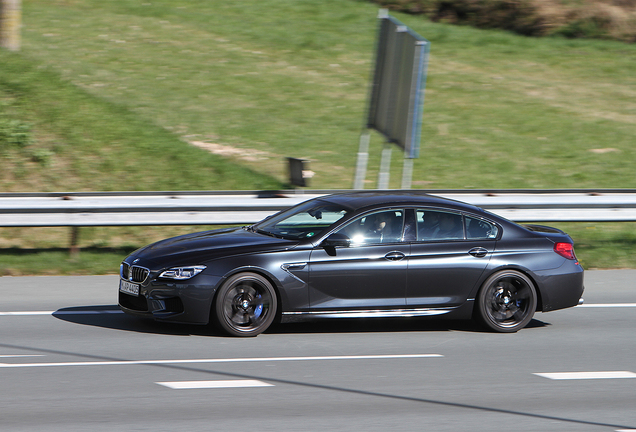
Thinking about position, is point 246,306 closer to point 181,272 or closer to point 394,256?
point 181,272

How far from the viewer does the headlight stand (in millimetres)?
7871

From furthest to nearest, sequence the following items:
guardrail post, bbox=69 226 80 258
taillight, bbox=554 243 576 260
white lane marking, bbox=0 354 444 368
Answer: guardrail post, bbox=69 226 80 258
taillight, bbox=554 243 576 260
white lane marking, bbox=0 354 444 368

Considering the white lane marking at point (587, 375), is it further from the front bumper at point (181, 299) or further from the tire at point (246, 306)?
the front bumper at point (181, 299)

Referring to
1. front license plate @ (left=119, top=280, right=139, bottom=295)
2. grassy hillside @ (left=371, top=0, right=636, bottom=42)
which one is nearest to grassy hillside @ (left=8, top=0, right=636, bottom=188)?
grassy hillside @ (left=371, top=0, right=636, bottom=42)

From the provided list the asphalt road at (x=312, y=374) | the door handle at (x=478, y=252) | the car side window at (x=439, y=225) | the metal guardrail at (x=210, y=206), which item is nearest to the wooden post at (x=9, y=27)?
the metal guardrail at (x=210, y=206)

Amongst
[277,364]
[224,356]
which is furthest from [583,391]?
[224,356]

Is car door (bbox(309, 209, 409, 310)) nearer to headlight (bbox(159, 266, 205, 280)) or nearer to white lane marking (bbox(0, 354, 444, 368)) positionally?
white lane marking (bbox(0, 354, 444, 368))

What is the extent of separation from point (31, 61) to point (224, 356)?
13.1 meters

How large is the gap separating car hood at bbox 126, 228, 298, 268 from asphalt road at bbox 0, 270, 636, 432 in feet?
2.33

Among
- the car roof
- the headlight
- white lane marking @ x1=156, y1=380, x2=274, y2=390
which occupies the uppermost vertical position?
the car roof

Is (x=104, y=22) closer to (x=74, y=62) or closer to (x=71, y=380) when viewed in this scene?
(x=74, y=62)

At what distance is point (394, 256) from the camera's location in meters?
8.35

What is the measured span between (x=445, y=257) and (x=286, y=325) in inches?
68.6

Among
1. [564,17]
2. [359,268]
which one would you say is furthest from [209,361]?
[564,17]
